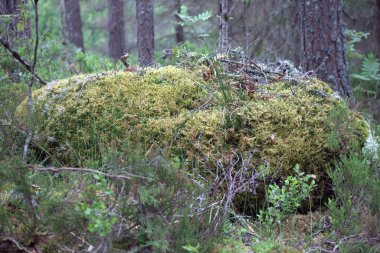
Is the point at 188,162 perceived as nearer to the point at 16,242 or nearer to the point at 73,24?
the point at 16,242

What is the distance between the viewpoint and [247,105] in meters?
4.54

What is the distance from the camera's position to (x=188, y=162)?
4.18m

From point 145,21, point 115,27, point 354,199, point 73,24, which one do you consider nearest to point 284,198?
point 354,199

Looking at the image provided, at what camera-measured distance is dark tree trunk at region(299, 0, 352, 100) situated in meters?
6.64

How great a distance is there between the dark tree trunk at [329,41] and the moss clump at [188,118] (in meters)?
1.79

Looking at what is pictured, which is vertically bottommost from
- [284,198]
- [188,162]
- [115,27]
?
[284,198]

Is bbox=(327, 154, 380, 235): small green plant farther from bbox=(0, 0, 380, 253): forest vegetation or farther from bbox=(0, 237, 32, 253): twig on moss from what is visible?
bbox=(0, 237, 32, 253): twig on moss

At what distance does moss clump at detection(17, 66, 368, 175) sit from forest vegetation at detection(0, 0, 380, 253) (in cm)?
1

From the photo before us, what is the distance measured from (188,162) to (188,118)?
1.56 feet

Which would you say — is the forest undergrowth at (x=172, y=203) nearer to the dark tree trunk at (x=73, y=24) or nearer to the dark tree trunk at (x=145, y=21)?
the dark tree trunk at (x=145, y=21)

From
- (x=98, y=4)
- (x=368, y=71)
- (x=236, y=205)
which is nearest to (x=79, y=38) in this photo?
(x=98, y=4)

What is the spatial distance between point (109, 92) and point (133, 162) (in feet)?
6.30

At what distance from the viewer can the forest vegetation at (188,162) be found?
2.84 m

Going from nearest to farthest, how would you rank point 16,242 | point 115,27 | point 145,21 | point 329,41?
1. point 16,242
2. point 329,41
3. point 145,21
4. point 115,27
